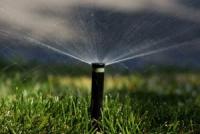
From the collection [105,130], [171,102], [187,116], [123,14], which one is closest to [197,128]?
[187,116]

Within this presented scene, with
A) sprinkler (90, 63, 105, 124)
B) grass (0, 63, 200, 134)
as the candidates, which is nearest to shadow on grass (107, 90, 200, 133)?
grass (0, 63, 200, 134)

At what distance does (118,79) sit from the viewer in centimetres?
870

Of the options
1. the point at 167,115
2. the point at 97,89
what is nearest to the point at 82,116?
the point at 97,89

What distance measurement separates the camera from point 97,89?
5496 millimetres

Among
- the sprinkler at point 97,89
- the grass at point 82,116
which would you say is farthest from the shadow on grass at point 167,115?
the sprinkler at point 97,89

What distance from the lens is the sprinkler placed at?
17.8 ft

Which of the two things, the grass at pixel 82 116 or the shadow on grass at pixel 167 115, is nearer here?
the grass at pixel 82 116

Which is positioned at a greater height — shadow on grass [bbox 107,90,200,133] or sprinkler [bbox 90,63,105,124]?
sprinkler [bbox 90,63,105,124]

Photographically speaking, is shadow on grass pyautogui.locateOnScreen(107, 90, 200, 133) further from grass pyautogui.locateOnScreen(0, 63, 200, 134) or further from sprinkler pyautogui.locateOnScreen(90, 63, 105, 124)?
sprinkler pyautogui.locateOnScreen(90, 63, 105, 124)

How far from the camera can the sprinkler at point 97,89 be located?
5.43 metres

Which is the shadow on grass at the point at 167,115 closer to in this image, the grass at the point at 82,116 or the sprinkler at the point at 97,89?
the grass at the point at 82,116

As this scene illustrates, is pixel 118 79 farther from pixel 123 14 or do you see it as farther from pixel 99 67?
pixel 99 67

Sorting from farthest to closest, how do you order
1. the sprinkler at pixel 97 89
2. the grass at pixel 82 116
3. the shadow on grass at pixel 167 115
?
the shadow on grass at pixel 167 115 < the grass at pixel 82 116 < the sprinkler at pixel 97 89

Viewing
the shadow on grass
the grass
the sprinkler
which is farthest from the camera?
the shadow on grass
